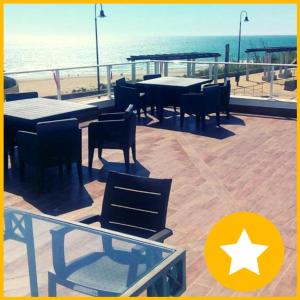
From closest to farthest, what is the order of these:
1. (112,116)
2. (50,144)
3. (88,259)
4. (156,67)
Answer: (88,259) < (50,144) < (112,116) < (156,67)

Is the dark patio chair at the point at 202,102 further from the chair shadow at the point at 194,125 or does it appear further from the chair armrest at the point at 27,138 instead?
the chair armrest at the point at 27,138

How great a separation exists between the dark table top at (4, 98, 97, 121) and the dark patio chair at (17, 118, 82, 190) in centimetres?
44

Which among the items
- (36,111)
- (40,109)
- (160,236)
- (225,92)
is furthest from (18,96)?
(160,236)

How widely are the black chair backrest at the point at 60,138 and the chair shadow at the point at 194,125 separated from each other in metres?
3.11

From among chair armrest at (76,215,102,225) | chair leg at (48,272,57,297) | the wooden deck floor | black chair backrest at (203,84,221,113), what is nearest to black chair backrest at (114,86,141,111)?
the wooden deck floor

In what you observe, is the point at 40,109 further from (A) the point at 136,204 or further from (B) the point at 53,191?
(A) the point at 136,204

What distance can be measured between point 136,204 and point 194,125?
18.1 feet

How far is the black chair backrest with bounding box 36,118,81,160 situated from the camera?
4555 mm

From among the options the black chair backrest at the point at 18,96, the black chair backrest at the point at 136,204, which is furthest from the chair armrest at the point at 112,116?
the black chair backrest at the point at 136,204

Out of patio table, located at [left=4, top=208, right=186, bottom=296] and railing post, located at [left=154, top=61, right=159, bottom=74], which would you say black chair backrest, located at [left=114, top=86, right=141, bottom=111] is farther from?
patio table, located at [left=4, top=208, right=186, bottom=296]

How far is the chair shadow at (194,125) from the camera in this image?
7441 mm

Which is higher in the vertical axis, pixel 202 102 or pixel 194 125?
pixel 202 102

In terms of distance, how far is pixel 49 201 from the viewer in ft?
14.7

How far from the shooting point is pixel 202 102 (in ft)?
24.7
